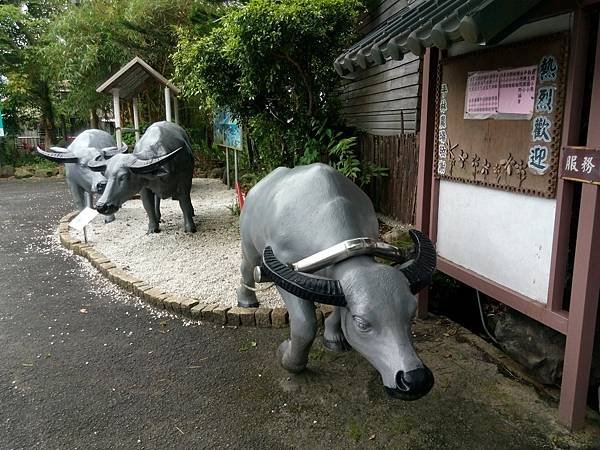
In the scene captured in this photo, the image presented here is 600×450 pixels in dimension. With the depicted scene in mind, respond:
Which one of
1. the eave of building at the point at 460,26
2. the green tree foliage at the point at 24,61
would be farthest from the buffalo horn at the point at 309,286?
the green tree foliage at the point at 24,61

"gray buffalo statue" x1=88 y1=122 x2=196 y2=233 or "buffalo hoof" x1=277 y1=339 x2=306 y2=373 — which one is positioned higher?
"gray buffalo statue" x1=88 y1=122 x2=196 y2=233

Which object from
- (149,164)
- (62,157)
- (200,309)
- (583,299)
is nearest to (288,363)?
(200,309)

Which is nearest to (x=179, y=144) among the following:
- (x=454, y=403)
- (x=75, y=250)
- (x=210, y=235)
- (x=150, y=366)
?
(x=210, y=235)

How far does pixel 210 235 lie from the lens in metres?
6.71

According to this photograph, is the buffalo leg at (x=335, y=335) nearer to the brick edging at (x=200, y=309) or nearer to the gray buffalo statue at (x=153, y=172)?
the brick edging at (x=200, y=309)

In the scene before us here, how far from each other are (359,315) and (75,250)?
537 centimetres

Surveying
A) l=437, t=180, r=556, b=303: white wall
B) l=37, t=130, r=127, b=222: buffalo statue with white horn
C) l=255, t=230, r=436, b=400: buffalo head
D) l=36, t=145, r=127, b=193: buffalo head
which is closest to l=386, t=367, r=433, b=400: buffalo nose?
l=255, t=230, r=436, b=400: buffalo head

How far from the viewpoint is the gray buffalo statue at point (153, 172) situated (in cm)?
567

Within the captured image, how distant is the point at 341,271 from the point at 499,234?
145 cm

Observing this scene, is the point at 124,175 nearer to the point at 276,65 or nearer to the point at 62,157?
the point at 62,157

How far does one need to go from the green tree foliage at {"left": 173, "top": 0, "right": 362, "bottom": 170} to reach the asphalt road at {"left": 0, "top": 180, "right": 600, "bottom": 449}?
3714 mm

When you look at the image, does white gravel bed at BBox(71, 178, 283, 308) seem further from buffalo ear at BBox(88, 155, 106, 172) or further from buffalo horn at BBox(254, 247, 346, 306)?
buffalo horn at BBox(254, 247, 346, 306)

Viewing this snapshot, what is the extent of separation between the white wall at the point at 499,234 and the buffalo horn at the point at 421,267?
0.84m

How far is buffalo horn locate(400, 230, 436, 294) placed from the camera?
2135 millimetres
